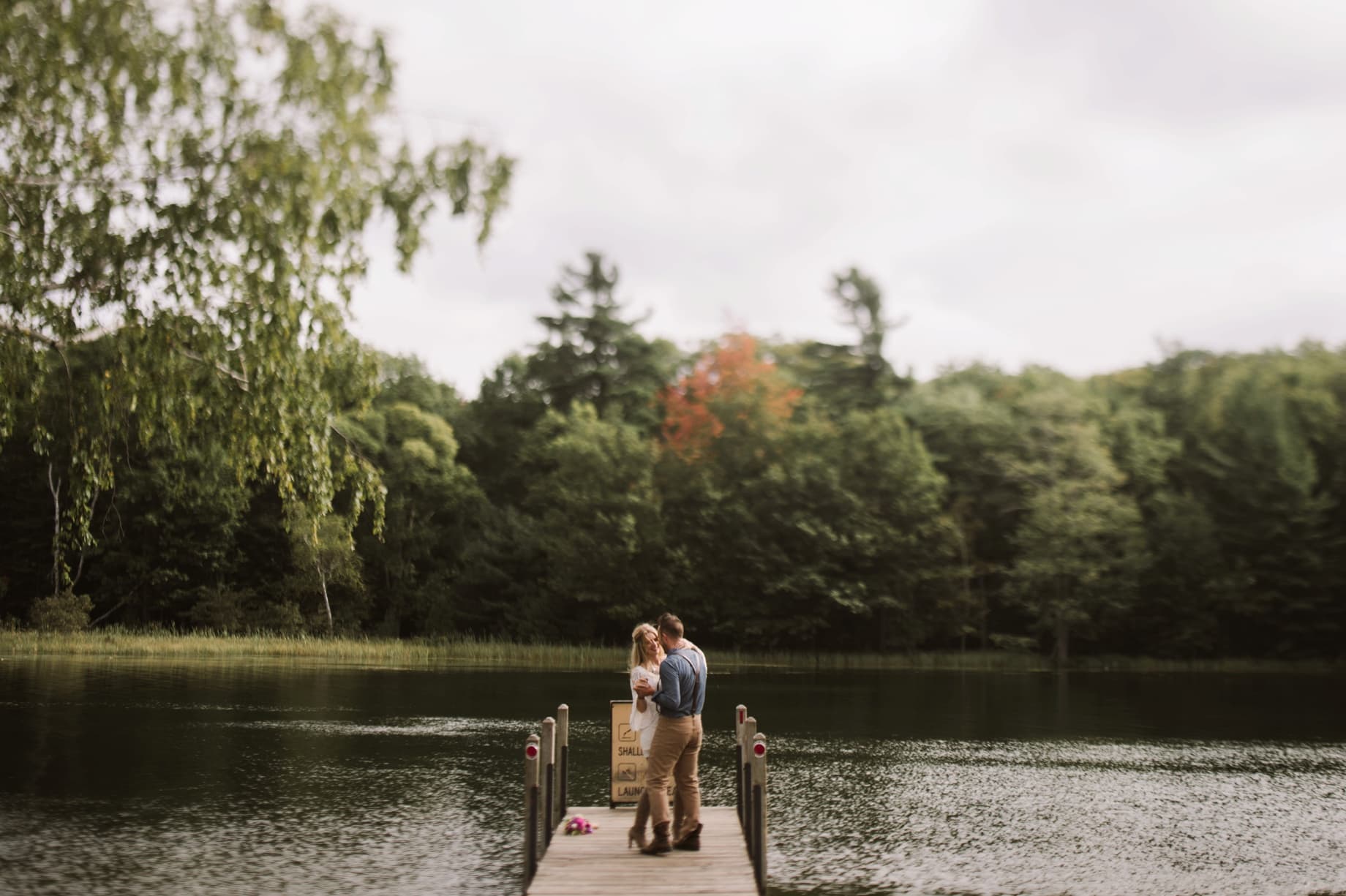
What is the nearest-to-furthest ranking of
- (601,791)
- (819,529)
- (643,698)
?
1. (643,698)
2. (601,791)
3. (819,529)

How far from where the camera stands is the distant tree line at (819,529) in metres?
48.9

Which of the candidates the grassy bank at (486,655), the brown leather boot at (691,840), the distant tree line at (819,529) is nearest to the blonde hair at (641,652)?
the brown leather boot at (691,840)

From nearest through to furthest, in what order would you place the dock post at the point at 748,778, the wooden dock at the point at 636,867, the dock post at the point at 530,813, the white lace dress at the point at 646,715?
the wooden dock at the point at 636,867 → the dock post at the point at 530,813 → the white lace dress at the point at 646,715 → the dock post at the point at 748,778

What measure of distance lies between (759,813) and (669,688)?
4.01 ft

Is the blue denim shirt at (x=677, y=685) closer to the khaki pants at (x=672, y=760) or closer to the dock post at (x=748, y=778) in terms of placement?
the khaki pants at (x=672, y=760)

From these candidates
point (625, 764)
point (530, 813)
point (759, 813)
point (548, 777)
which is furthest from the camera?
point (625, 764)

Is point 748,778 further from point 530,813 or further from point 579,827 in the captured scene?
point 530,813

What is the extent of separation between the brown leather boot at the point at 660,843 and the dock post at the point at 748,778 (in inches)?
26.9

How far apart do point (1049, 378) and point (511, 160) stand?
50.1m

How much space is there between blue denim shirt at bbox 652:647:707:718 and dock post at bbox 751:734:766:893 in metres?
0.58

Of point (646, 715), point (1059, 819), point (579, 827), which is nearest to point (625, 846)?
point (579, 827)

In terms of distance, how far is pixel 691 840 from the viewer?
991 centimetres

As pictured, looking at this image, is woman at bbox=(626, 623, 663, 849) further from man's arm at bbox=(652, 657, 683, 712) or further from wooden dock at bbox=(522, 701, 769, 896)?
wooden dock at bbox=(522, 701, 769, 896)

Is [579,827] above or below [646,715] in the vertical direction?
below
